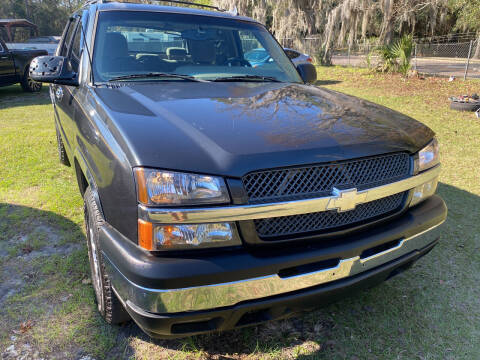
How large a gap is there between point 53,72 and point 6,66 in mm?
9711

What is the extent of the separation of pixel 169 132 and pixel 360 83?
12572mm

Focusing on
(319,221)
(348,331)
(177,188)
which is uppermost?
(177,188)

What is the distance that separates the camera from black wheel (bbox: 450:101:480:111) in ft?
27.6

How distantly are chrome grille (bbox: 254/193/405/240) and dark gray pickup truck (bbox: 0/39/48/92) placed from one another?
1068cm

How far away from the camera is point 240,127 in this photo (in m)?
1.87

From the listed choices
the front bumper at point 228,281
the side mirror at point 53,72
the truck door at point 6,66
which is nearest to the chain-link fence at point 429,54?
the truck door at point 6,66

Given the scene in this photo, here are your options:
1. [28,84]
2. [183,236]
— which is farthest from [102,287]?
[28,84]

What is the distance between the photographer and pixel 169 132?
5.80 ft

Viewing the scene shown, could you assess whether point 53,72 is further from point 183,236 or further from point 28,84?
point 28,84

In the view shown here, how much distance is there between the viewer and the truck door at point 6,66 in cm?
1040

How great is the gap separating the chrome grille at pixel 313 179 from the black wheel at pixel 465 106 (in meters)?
7.98

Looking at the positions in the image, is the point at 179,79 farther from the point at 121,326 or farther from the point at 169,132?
the point at 121,326

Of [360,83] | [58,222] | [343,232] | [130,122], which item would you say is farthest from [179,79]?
[360,83]

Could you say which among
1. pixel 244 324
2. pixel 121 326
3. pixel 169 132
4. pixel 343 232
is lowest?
pixel 121 326
